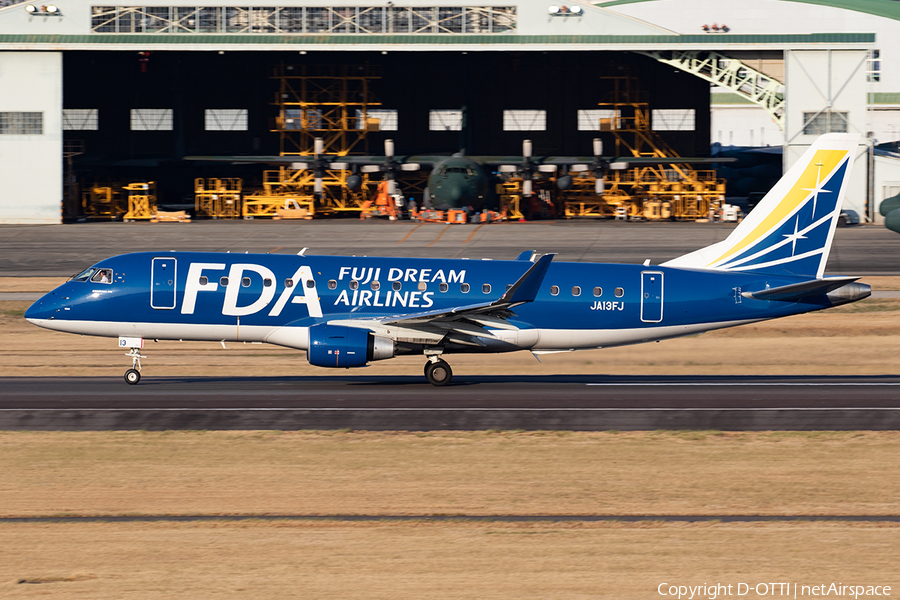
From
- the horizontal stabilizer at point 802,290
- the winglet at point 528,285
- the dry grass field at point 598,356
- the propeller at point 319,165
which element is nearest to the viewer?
the winglet at point 528,285

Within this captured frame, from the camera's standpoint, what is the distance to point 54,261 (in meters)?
58.3

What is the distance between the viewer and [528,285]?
87.6 ft

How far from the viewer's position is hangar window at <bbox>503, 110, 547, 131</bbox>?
96.2 metres

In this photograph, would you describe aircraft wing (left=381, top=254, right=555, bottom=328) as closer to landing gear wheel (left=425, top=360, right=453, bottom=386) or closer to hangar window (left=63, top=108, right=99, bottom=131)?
landing gear wheel (left=425, top=360, right=453, bottom=386)

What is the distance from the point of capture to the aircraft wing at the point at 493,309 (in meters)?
26.5

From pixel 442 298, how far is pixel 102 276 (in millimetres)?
9421

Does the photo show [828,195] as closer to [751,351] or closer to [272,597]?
[751,351]

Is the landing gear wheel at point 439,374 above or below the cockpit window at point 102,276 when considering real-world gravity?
below

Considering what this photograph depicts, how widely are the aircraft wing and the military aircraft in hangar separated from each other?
164ft

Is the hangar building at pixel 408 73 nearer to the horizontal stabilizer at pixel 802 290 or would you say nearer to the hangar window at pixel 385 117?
the hangar window at pixel 385 117

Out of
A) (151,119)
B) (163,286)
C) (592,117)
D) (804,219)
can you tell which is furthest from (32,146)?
(804,219)

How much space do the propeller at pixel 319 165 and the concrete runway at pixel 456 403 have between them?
167 ft

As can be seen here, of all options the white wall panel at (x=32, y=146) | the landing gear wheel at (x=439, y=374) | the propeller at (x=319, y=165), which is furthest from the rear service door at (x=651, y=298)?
the white wall panel at (x=32, y=146)

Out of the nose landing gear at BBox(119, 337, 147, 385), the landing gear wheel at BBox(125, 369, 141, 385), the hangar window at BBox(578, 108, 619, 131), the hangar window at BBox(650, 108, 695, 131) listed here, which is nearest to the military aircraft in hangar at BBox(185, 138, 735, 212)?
the hangar window at BBox(578, 108, 619, 131)
